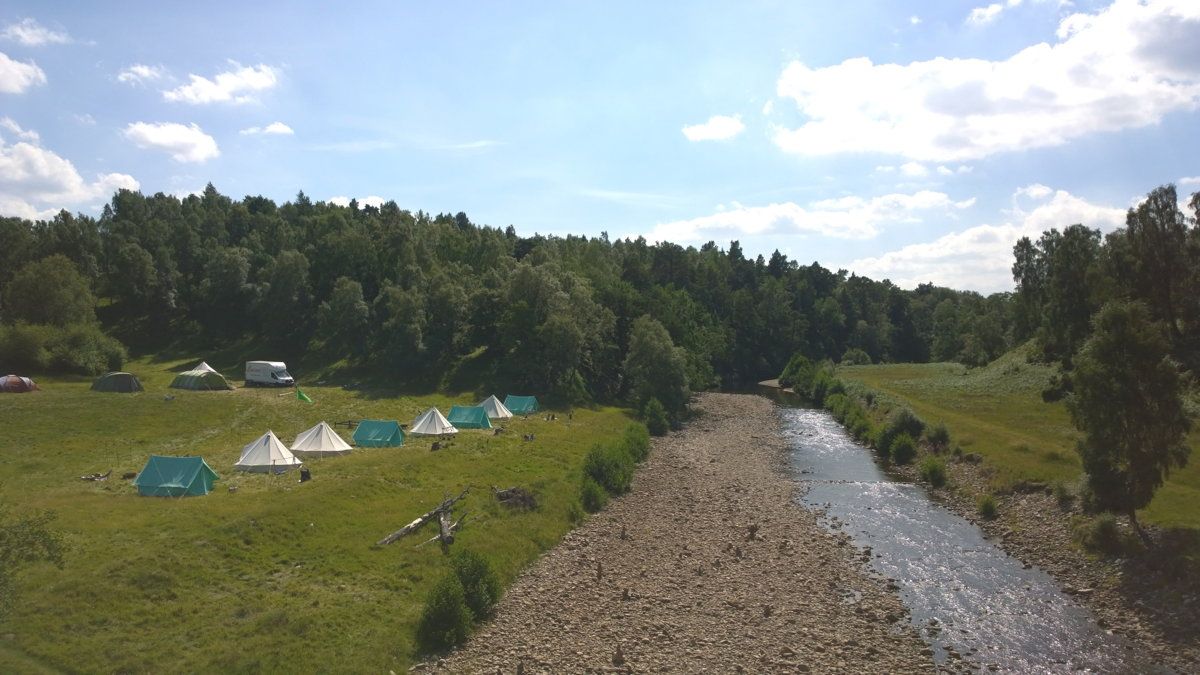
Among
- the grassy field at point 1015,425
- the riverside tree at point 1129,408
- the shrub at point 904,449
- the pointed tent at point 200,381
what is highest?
the riverside tree at point 1129,408

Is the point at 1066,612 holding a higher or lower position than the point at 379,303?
lower

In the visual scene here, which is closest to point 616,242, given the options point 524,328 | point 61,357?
point 524,328

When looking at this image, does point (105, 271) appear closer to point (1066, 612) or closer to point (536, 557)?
point (536, 557)

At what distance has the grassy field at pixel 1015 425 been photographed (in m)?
38.5

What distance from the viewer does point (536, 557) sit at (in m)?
35.6

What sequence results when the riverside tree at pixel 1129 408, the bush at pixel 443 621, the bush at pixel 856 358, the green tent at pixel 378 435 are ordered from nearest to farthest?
the bush at pixel 443 621 < the riverside tree at pixel 1129 408 < the green tent at pixel 378 435 < the bush at pixel 856 358

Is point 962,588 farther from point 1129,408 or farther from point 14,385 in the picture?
point 14,385

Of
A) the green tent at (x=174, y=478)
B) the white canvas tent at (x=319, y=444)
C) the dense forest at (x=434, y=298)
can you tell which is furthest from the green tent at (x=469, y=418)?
the green tent at (x=174, y=478)

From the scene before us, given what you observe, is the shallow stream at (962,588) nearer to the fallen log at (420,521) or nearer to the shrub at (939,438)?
the shrub at (939,438)

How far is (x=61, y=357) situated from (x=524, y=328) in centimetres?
5085

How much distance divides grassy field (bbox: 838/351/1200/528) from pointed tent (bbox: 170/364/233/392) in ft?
237

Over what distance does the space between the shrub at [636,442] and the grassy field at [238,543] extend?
5.63 metres

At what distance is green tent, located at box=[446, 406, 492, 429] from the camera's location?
60.7m

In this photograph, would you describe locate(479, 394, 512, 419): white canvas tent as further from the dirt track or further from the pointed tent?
the pointed tent
